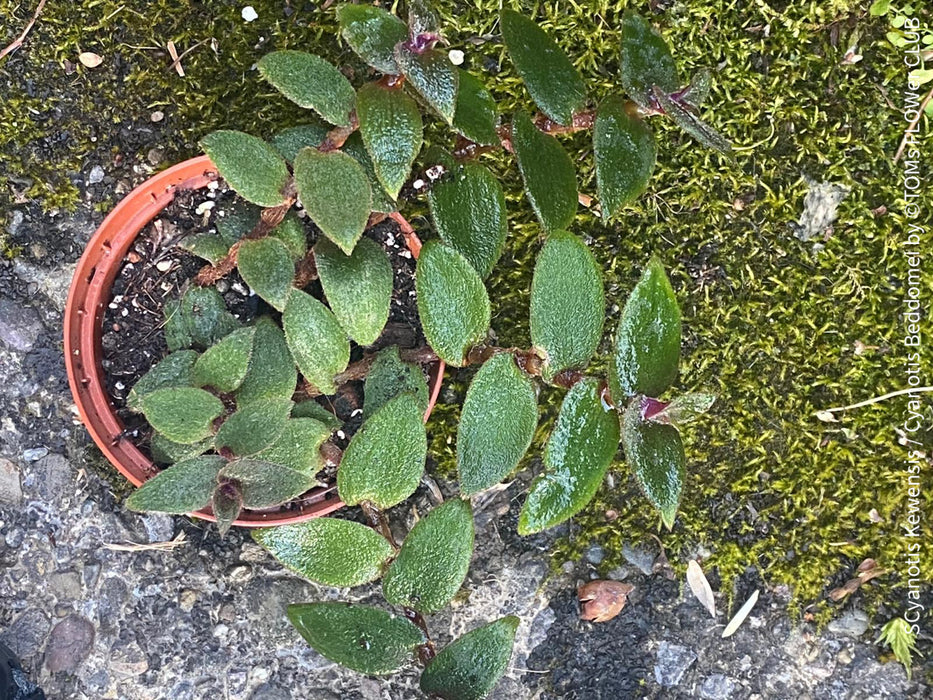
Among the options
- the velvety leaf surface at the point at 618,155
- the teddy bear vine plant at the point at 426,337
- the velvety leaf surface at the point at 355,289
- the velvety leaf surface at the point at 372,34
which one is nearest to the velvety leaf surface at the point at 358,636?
the teddy bear vine plant at the point at 426,337

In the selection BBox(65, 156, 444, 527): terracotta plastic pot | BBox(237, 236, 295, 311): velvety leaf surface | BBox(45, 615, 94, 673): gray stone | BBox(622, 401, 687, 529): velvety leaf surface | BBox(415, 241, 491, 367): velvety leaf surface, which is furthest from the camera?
BBox(45, 615, 94, 673): gray stone

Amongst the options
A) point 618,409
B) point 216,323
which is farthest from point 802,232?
point 216,323

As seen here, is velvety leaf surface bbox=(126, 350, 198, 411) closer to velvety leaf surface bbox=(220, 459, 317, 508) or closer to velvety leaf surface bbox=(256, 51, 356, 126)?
velvety leaf surface bbox=(220, 459, 317, 508)

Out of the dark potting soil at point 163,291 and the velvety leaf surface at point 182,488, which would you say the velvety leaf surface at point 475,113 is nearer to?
the dark potting soil at point 163,291

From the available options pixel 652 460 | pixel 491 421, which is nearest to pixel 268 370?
pixel 491 421

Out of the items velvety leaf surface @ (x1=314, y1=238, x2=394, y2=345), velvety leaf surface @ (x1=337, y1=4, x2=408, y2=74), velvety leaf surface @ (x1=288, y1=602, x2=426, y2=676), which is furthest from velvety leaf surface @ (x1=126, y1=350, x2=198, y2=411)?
velvety leaf surface @ (x1=337, y1=4, x2=408, y2=74)

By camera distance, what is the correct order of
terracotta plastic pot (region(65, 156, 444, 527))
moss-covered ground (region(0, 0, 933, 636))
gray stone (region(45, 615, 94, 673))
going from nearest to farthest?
terracotta plastic pot (region(65, 156, 444, 527)) → moss-covered ground (region(0, 0, 933, 636)) → gray stone (region(45, 615, 94, 673))

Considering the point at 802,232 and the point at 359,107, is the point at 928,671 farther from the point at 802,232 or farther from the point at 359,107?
the point at 359,107
